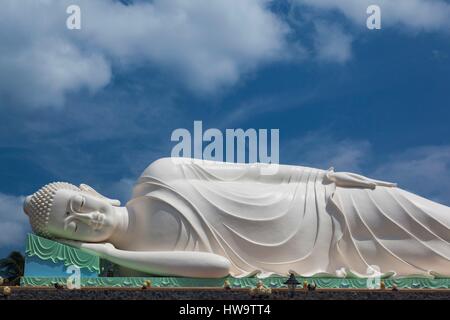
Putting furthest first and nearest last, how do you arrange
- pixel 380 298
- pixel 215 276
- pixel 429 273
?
1. pixel 429 273
2. pixel 215 276
3. pixel 380 298

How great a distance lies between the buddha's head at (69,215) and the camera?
409 inches

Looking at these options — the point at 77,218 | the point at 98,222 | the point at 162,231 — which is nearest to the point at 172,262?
the point at 162,231

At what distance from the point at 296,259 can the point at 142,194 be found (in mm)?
2556

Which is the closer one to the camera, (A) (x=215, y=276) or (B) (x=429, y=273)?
(A) (x=215, y=276)

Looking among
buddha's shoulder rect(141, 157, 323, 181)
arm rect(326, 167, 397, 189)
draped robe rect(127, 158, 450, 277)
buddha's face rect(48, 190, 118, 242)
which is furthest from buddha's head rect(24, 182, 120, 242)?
arm rect(326, 167, 397, 189)

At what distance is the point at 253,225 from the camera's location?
10.6 m

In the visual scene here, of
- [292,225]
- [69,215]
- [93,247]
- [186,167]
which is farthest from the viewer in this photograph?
[186,167]

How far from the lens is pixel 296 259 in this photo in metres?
10.5

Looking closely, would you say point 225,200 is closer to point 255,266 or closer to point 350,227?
point 255,266

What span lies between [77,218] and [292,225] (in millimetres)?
A: 3233

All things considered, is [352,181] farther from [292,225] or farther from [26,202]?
[26,202]

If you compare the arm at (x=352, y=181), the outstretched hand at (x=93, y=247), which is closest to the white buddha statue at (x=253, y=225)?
the outstretched hand at (x=93, y=247)

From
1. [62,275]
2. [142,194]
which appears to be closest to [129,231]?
[142,194]

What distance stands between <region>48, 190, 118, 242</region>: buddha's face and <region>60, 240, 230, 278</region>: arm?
1.08 feet
